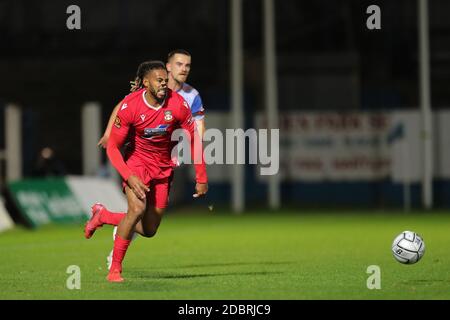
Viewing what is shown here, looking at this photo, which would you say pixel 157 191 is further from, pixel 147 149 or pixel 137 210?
pixel 137 210

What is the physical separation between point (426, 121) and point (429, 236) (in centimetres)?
1062

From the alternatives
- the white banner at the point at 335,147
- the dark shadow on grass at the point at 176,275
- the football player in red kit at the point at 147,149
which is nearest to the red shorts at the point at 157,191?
the football player in red kit at the point at 147,149

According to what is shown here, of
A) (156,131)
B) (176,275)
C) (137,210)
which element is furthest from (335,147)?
(137,210)

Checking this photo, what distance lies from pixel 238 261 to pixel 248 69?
19164 mm

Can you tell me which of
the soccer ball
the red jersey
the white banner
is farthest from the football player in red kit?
the white banner

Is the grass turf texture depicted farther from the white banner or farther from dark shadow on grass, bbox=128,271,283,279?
the white banner

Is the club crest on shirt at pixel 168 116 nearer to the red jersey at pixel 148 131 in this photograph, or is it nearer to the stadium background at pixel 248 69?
the red jersey at pixel 148 131

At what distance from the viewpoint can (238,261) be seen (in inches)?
558

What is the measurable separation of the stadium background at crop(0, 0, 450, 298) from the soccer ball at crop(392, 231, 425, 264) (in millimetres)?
9739

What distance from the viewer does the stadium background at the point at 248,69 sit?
29.7 meters

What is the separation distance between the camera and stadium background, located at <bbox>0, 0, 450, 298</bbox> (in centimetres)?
2967

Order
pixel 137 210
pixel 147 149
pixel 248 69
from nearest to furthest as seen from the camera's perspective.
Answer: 1. pixel 137 210
2. pixel 147 149
3. pixel 248 69

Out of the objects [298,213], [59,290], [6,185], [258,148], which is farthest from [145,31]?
[59,290]

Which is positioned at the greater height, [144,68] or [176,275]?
[144,68]
